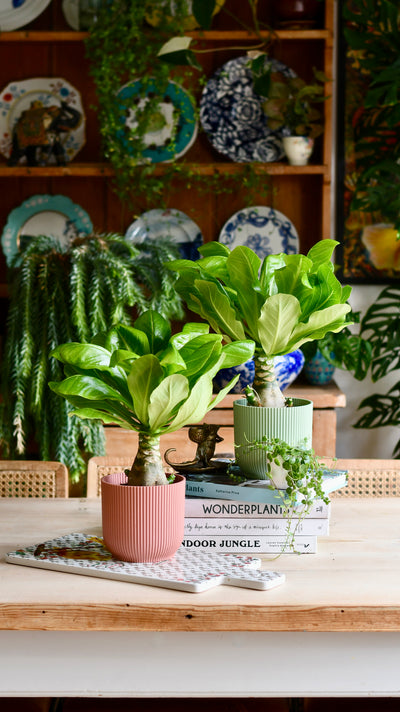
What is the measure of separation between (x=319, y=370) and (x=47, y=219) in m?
1.21

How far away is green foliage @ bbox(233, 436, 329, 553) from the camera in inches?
47.9

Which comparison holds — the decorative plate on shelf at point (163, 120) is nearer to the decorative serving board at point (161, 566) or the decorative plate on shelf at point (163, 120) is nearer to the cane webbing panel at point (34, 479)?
the cane webbing panel at point (34, 479)

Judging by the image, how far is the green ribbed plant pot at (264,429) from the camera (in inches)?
51.6

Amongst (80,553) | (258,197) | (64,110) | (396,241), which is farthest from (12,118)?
(80,553)

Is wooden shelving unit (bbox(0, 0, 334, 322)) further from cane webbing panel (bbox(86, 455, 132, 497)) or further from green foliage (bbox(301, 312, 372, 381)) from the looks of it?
cane webbing panel (bbox(86, 455, 132, 497))

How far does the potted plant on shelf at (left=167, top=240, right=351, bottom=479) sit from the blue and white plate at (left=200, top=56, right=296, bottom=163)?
1817 mm

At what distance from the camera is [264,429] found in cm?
132

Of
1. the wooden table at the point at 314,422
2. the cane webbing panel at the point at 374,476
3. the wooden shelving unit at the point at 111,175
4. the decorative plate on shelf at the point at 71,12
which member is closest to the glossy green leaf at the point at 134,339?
the cane webbing panel at the point at 374,476

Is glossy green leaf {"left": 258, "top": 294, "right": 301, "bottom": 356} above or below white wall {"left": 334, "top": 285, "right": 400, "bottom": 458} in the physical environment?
above

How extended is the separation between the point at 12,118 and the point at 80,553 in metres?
2.36

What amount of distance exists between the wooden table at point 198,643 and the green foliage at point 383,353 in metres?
1.90

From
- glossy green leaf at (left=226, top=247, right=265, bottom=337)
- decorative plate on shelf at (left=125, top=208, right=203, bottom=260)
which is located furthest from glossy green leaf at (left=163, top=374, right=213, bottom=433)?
decorative plate on shelf at (left=125, top=208, right=203, bottom=260)

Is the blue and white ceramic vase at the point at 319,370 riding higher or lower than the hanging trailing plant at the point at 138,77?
lower

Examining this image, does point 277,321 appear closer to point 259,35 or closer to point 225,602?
point 225,602
